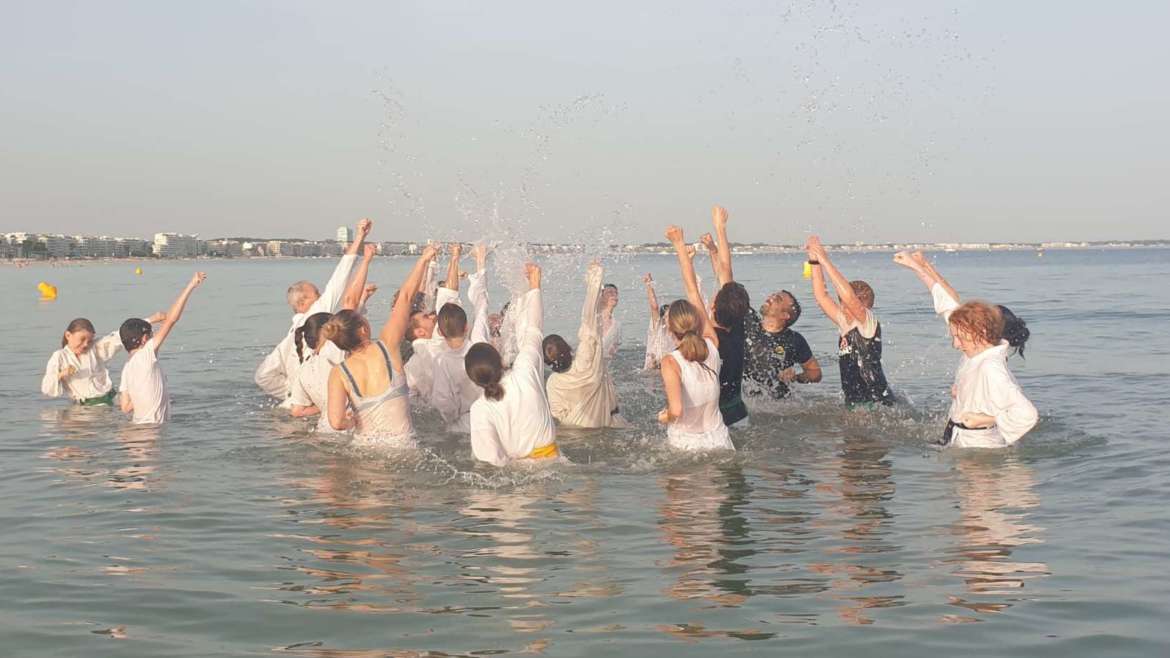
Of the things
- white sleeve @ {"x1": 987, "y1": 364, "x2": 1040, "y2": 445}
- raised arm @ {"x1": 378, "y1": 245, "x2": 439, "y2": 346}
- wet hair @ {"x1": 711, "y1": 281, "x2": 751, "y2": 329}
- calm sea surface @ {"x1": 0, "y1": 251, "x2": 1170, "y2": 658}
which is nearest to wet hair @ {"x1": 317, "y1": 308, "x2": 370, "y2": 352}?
raised arm @ {"x1": 378, "y1": 245, "x2": 439, "y2": 346}

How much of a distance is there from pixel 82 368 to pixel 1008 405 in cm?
1224

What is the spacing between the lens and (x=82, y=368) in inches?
578

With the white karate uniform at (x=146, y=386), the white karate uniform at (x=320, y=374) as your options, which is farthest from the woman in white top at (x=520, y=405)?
the white karate uniform at (x=146, y=386)

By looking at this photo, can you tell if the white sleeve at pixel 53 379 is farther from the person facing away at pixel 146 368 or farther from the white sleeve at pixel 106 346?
the person facing away at pixel 146 368

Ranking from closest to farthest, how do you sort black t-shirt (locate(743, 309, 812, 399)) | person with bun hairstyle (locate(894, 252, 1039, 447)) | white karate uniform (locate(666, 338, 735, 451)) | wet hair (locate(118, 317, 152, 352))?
person with bun hairstyle (locate(894, 252, 1039, 447))
white karate uniform (locate(666, 338, 735, 451))
wet hair (locate(118, 317, 152, 352))
black t-shirt (locate(743, 309, 812, 399))

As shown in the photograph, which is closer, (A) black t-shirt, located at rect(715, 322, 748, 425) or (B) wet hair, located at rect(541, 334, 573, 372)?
(A) black t-shirt, located at rect(715, 322, 748, 425)

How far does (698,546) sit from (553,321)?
89.0 feet

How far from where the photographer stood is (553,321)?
3497 centimetres

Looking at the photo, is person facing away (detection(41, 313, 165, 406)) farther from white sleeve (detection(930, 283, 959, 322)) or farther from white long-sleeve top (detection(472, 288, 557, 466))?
white sleeve (detection(930, 283, 959, 322))

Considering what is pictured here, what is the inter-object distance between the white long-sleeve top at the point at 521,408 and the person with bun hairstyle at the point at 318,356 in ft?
8.78

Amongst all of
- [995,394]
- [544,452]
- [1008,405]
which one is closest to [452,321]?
[544,452]

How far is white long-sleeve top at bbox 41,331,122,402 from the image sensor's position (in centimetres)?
1447

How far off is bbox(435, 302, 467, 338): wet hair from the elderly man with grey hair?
→ 4.33 feet

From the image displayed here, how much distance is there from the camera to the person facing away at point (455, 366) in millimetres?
12117
